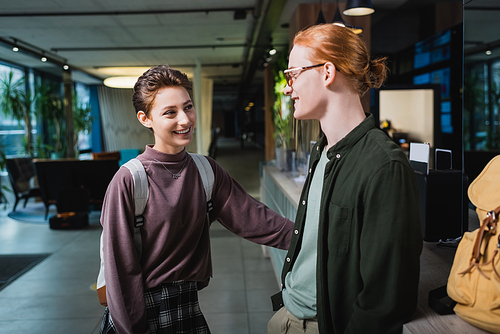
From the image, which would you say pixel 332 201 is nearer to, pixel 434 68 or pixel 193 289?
pixel 193 289

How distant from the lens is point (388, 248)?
923 mm

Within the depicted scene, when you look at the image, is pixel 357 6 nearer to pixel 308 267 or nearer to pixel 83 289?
pixel 308 267

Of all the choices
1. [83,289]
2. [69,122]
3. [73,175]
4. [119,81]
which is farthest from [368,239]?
[69,122]

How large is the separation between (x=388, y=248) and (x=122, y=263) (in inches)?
34.6

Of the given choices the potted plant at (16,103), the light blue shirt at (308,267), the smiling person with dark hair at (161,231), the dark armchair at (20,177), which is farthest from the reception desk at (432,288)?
the potted plant at (16,103)

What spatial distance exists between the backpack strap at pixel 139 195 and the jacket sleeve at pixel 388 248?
2.55 feet

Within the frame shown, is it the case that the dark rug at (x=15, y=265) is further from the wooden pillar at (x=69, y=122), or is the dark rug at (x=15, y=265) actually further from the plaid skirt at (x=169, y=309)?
the wooden pillar at (x=69, y=122)

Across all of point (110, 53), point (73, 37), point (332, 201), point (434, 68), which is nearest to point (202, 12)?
point (73, 37)

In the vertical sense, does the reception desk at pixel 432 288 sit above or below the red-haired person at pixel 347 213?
below

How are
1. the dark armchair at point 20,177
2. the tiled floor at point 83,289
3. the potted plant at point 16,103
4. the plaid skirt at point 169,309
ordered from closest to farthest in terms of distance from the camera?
1. the plaid skirt at point 169,309
2. the tiled floor at point 83,289
3. the dark armchair at point 20,177
4. the potted plant at point 16,103

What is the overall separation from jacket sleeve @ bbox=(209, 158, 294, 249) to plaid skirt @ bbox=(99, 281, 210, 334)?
0.30 m

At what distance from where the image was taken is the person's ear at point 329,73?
3.59ft

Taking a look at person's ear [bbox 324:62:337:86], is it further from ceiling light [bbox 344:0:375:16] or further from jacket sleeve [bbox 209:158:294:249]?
ceiling light [bbox 344:0:375:16]

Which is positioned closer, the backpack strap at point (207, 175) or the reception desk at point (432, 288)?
the reception desk at point (432, 288)
